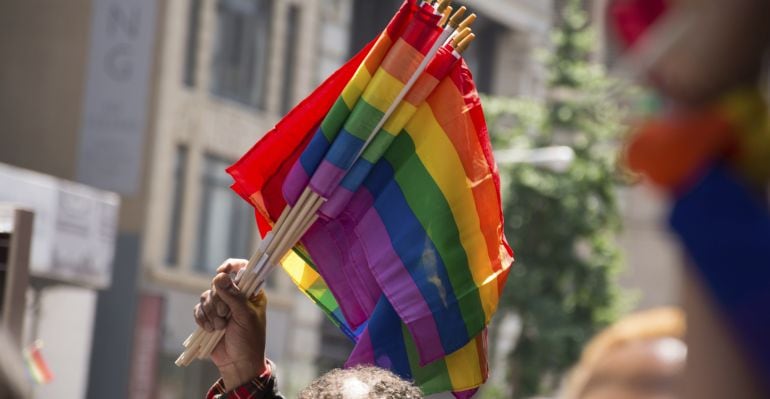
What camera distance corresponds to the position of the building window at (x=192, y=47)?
2539 cm

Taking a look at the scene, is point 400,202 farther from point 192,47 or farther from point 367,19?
point 367,19

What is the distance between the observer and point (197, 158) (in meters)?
25.7

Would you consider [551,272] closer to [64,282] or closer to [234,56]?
[234,56]

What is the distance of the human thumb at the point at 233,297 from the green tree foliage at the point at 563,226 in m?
19.8

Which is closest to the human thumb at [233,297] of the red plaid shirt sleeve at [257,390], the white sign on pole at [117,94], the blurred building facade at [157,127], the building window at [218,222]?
the red plaid shirt sleeve at [257,390]

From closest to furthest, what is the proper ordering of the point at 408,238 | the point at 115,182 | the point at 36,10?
1. the point at 408,238
2. the point at 115,182
3. the point at 36,10

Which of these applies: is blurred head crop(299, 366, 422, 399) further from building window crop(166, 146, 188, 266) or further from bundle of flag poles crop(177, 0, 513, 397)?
building window crop(166, 146, 188, 266)

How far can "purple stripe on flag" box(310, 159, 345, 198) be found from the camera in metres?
3.33

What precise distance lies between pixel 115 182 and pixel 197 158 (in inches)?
95.6

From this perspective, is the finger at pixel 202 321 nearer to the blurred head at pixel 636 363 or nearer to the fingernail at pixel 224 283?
the fingernail at pixel 224 283

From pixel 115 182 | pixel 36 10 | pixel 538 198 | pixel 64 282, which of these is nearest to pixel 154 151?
pixel 115 182

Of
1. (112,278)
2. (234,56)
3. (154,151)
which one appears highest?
(234,56)

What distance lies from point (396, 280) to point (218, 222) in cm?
2285

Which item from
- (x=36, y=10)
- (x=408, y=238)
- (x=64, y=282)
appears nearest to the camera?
(x=408, y=238)
